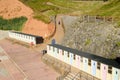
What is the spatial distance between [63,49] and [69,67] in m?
3.15

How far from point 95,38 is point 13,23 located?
43.5m

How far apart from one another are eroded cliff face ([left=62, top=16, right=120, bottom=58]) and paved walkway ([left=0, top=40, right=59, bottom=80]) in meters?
5.23

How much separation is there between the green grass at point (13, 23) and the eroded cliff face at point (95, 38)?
3066cm

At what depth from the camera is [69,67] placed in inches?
1048

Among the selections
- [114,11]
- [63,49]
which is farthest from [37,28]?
[63,49]

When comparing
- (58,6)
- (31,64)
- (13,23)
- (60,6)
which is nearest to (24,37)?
(31,64)

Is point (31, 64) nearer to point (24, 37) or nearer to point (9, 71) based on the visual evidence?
point (9, 71)

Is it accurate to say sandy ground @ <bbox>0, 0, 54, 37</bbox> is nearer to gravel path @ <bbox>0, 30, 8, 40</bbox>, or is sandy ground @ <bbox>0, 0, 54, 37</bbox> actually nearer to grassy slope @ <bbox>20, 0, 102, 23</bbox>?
grassy slope @ <bbox>20, 0, 102, 23</bbox>

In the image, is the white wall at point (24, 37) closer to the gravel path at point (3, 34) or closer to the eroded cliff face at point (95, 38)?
the gravel path at point (3, 34)

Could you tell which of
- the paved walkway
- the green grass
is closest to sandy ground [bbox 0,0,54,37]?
the green grass

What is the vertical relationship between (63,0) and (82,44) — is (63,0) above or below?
above

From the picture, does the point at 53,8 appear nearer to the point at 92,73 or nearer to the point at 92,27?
the point at 92,27

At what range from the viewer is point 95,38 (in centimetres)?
2914

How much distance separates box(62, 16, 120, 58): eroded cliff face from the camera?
2552cm
